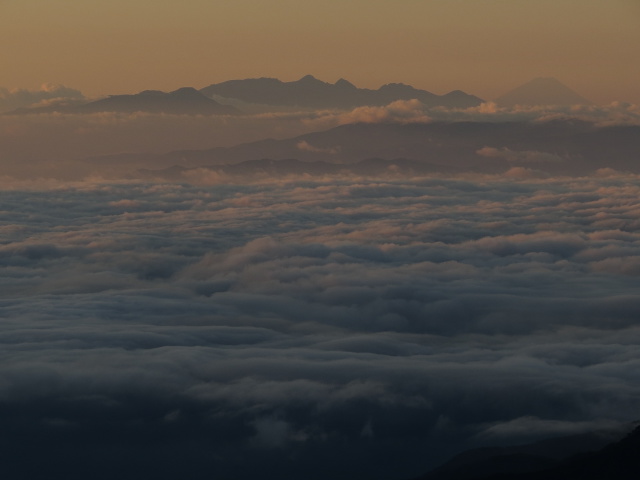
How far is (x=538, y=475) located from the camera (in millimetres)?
175000

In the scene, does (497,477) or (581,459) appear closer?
(581,459)

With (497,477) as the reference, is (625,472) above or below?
above

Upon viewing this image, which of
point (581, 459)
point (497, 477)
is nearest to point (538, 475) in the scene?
point (581, 459)

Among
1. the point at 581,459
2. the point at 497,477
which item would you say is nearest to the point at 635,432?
the point at 581,459

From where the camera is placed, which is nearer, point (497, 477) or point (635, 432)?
point (635, 432)

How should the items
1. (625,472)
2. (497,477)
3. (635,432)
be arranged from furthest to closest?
(497,477) → (635,432) → (625,472)

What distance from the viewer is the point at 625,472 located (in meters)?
156

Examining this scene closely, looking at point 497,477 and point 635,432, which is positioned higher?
point 635,432

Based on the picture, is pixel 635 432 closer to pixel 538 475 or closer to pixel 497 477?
pixel 538 475

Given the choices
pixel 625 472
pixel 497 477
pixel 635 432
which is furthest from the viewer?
pixel 497 477

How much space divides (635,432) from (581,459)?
402 inches

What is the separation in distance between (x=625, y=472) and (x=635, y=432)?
17.6m

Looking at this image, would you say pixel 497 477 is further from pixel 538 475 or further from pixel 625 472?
pixel 625 472

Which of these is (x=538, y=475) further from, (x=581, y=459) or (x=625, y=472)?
(x=625, y=472)
